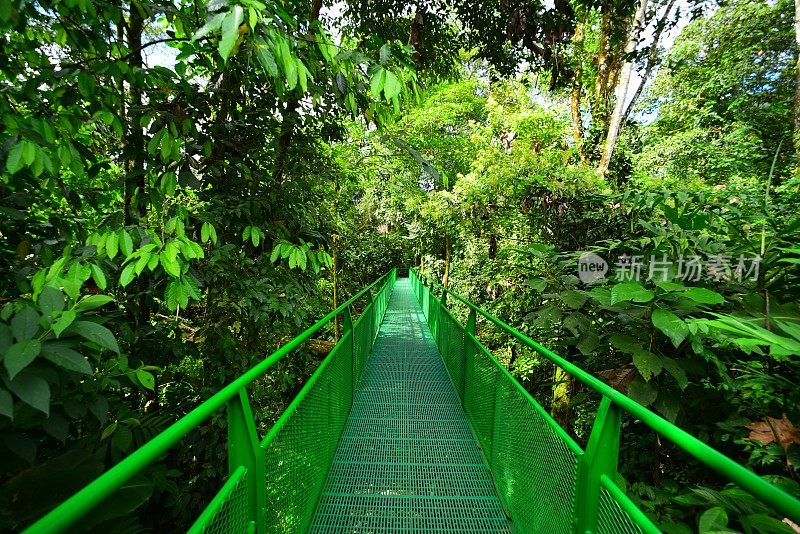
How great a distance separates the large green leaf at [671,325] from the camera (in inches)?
74.0

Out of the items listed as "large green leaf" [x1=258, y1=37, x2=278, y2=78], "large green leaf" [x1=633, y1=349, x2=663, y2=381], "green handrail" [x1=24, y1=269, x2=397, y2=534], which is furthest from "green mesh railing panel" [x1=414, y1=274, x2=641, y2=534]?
"large green leaf" [x1=258, y1=37, x2=278, y2=78]

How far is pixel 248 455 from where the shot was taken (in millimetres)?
1402

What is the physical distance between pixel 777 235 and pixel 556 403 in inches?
112

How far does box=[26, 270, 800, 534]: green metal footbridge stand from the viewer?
1091 mm

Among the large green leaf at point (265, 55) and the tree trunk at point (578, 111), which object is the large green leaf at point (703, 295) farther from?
the tree trunk at point (578, 111)

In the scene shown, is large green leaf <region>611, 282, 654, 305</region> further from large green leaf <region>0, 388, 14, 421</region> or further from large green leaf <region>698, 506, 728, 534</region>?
large green leaf <region>0, 388, 14, 421</region>

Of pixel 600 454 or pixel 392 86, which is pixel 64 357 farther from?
pixel 600 454

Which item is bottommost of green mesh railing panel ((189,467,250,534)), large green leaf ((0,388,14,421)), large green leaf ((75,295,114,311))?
green mesh railing panel ((189,467,250,534))

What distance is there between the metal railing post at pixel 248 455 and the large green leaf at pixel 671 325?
6.72ft

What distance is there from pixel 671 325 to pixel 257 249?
9.87 ft

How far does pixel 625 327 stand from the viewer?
2846mm

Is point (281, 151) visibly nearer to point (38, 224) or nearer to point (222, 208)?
point (222, 208)

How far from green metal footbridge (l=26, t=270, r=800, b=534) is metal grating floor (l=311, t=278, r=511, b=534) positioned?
0.04ft

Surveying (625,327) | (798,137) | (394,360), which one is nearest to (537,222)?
(625,327)
